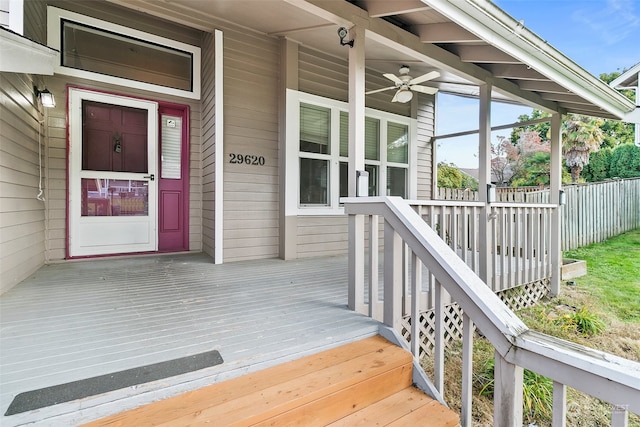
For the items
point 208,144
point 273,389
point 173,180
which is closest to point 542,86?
point 208,144

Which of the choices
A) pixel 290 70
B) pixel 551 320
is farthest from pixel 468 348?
pixel 290 70

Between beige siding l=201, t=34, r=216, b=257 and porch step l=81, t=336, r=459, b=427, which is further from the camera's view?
beige siding l=201, t=34, r=216, b=257

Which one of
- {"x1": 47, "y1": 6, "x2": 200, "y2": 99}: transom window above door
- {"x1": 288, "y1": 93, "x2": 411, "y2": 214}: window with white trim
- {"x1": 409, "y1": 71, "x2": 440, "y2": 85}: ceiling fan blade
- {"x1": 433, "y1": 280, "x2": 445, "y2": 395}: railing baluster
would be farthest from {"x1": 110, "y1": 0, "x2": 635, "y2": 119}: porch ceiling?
{"x1": 433, "y1": 280, "x2": 445, "y2": 395}: railing baluster

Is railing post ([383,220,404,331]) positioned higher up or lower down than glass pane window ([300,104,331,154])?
lower down

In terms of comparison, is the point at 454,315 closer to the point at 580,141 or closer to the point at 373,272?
the point at 373,272

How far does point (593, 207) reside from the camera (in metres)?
7.82

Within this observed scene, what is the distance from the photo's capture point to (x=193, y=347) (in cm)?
178

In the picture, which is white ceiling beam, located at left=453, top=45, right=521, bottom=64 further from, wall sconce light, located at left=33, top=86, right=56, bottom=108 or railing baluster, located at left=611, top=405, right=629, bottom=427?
wall sconce light, located at left=33, top=86, right=56, bottom=108

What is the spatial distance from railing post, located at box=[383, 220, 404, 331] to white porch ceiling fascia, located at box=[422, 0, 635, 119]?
1.82 meters

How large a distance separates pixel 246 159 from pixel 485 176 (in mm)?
3211

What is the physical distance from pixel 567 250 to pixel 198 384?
8.62 metres

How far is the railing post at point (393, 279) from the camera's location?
219 centimetres

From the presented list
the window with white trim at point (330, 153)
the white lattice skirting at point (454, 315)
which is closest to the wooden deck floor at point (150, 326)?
the white lattice skirting at point (454, 315)

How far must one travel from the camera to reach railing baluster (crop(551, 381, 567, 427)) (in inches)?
48.3
